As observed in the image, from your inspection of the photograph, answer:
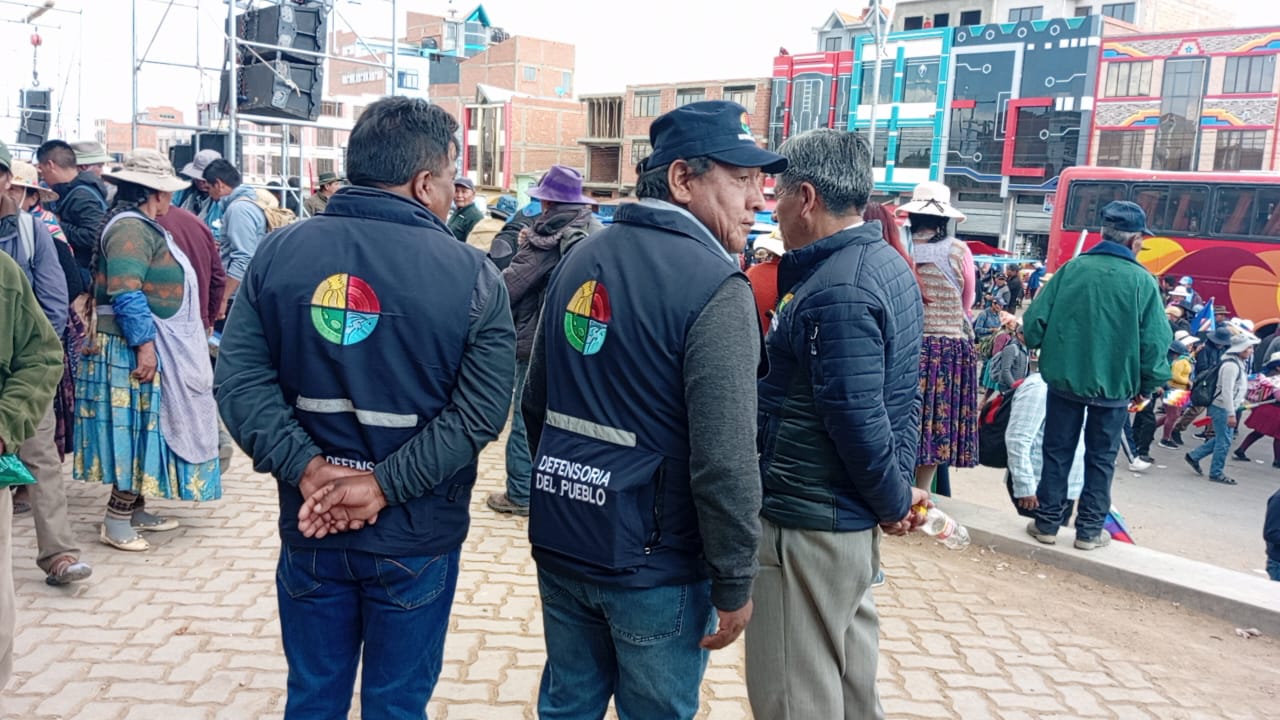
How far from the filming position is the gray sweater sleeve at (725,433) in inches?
78.5

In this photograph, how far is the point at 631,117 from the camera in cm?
5122

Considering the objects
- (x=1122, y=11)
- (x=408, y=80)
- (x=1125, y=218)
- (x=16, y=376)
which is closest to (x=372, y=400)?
(x=16, y=376)

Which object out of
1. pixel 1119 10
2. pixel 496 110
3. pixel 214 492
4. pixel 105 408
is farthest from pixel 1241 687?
pixel 496 110

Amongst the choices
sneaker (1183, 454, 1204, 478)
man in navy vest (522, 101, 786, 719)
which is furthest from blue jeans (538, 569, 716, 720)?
sneaker (1183, 454, 1204, 478)

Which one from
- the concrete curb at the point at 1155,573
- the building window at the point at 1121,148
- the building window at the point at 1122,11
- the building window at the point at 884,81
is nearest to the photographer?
the concrete curb at the point at 1155,573

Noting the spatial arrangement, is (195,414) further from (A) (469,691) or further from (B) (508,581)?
(A) (469,691)

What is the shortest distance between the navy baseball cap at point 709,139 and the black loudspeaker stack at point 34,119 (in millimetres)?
21979

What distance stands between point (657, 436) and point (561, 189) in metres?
3.49

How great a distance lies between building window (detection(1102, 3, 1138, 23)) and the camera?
148 ft

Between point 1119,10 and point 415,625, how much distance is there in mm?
52540

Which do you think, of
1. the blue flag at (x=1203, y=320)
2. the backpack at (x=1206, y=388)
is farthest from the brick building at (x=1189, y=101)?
the backpack at (x=1206, y=388)

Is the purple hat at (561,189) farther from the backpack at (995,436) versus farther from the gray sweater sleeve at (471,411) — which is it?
the gray sweater sleeve at (471,411)

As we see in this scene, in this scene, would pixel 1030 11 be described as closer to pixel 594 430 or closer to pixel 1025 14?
pixel 1025 14

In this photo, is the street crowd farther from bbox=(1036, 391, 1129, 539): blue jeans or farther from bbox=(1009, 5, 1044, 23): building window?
bbox=(1009, 5, 1044, 23): building window
